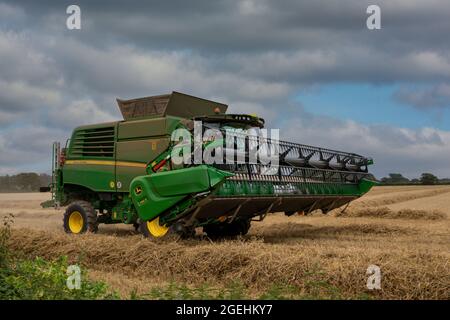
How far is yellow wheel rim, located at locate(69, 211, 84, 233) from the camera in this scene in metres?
11.4

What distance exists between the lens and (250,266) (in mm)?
6398

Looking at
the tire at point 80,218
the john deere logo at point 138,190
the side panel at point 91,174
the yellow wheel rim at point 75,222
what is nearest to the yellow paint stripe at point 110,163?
the side panel at point 91,174

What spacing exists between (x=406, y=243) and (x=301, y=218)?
21.3ft

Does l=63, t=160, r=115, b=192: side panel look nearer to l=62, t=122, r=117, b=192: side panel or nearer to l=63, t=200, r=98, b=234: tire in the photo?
l=62, t=122, r=117, b=192: side panel

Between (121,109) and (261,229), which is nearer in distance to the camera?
(121,109)

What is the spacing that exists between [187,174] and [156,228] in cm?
148

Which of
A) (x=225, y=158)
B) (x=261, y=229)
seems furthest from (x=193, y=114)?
(x=261, y=229)

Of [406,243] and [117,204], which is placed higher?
[117,204]

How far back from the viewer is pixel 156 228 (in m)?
9.13

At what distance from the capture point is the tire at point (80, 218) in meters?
11.0

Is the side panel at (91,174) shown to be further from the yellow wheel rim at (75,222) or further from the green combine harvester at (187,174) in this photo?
the yellow wheel rim at (75,222)

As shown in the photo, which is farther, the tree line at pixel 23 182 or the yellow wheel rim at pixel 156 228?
the tree line at pixel 23 182

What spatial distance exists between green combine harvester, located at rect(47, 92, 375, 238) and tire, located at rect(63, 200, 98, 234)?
0.02m
